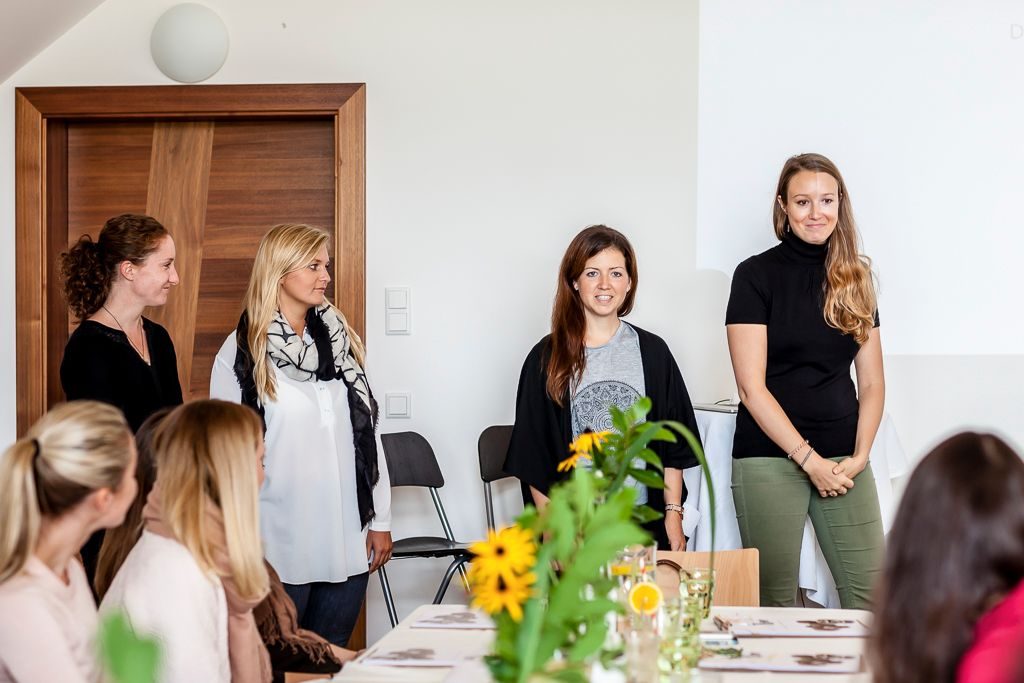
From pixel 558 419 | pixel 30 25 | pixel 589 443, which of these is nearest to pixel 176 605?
pixel 589 443

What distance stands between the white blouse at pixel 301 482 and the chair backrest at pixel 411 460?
36.9 inches

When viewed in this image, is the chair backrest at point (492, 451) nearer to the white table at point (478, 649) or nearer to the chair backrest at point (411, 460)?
the chair backrest at point (411, 460)

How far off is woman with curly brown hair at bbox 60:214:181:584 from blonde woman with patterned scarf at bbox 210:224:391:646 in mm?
216

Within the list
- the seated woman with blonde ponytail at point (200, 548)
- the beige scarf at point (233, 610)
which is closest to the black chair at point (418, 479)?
the beige scarf at point (233, 610)

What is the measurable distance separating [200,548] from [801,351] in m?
1.82

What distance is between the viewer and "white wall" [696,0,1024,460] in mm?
3846

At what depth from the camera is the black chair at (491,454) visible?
3.78 metres

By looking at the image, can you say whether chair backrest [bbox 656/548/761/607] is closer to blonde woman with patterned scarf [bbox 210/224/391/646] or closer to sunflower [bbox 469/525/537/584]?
blonde woman with patterned scarf [bbox 210/224/391/646]

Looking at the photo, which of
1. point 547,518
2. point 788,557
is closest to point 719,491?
point 788,557

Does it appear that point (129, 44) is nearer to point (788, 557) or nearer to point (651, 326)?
point (651, 326)

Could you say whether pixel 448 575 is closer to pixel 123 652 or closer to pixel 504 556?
pixel 504 556

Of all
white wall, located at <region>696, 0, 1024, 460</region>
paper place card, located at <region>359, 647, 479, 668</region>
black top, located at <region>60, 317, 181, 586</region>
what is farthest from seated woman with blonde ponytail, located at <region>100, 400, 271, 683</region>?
white wall, located at <region>696, 0, 1024, 460</region>

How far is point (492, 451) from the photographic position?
3.81 metres

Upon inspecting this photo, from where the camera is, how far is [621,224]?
3947 mm
